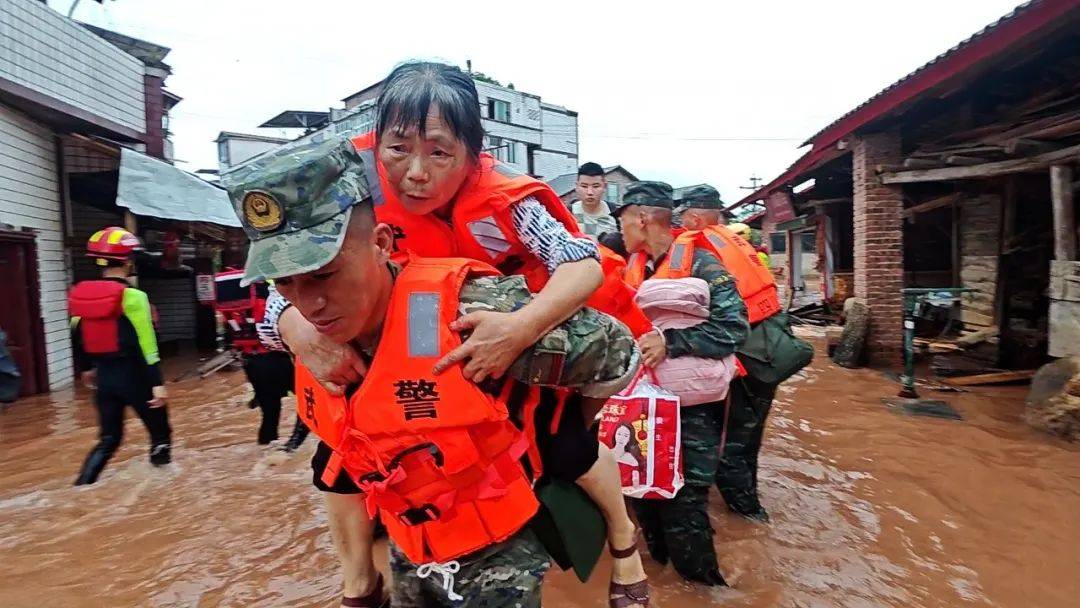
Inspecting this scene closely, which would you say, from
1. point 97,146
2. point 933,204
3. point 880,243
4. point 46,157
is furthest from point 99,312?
point 933,204

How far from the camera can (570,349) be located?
4.51ft

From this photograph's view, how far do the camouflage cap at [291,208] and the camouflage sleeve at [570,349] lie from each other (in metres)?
0.33

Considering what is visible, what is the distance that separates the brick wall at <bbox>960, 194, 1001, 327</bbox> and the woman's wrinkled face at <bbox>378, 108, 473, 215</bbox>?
9.59m

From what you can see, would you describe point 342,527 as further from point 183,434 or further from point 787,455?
point 183,434

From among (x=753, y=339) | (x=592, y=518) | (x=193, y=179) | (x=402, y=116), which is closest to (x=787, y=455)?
(x=753, y=339)

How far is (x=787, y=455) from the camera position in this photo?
5449 millimetres

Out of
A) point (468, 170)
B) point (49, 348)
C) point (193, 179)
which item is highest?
point (193, 179)

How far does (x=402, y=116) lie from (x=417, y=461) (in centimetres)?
86

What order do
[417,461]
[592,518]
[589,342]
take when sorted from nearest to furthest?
1. [417,461]
2. [589,342]
3. [592,518]

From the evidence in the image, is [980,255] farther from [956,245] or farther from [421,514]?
[421,514]

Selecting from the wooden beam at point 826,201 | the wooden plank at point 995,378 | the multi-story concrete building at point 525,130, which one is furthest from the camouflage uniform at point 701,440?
the multi-story concrete building at point 525,130

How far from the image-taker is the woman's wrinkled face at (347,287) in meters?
1.21

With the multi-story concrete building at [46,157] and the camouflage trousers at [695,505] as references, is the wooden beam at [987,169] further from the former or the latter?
the multi-story concrete building at [46,157]

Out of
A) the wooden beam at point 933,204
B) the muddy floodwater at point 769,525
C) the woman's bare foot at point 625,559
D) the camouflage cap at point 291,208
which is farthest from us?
the wooden beam at point 933,204
